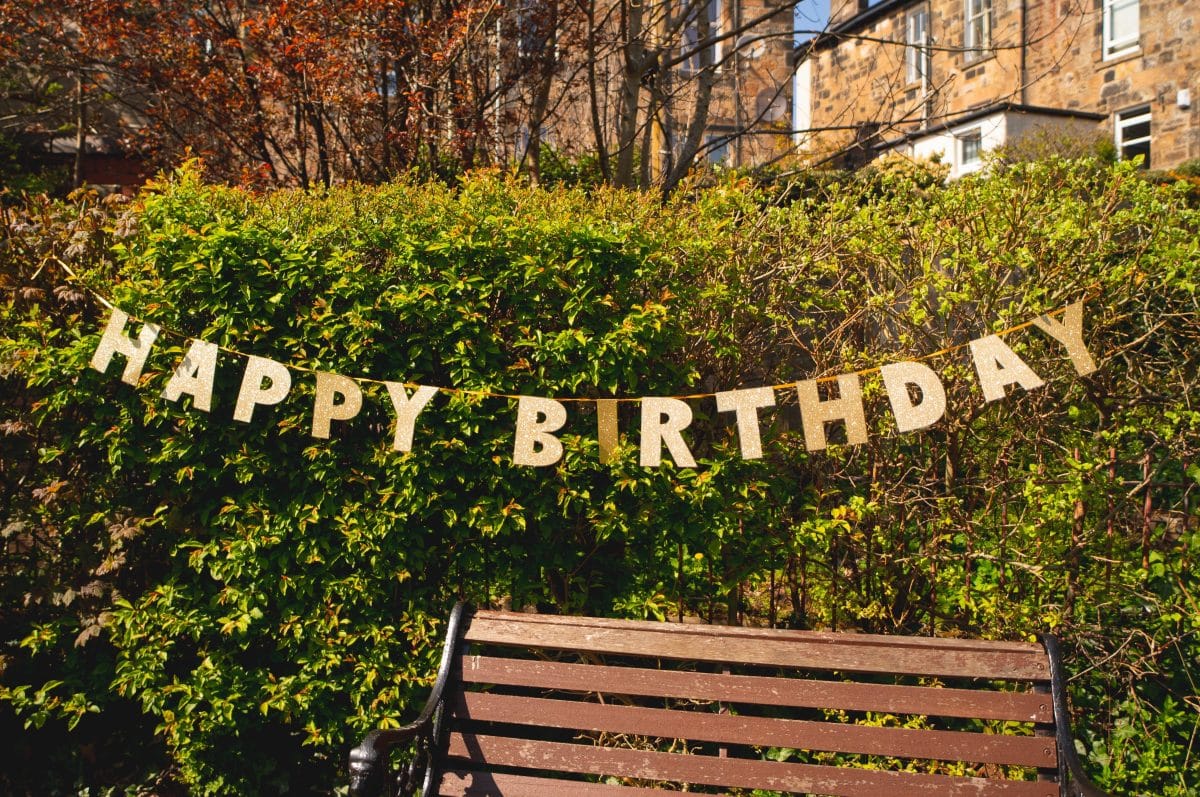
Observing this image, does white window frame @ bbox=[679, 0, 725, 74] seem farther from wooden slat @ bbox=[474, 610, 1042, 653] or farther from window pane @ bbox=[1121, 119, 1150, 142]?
window pane @ bbox=[1121, 119, 1150, 142]

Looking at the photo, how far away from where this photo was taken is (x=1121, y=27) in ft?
63.3

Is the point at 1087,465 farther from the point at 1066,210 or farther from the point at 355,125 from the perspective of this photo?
the point at 355,125

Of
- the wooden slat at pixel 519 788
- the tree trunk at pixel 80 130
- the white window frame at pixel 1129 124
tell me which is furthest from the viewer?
the white window frame at pixel 1129 124

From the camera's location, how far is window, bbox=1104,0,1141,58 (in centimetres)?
1891

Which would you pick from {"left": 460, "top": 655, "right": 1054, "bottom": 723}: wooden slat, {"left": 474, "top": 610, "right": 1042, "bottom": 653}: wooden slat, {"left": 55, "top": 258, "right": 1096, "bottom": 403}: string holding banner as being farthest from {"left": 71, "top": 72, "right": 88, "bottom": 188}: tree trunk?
{"left": 460, "top": 655, "right": 1054, "bottom": 723}: wooden slat

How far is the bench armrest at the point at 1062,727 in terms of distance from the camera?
10.3 ft

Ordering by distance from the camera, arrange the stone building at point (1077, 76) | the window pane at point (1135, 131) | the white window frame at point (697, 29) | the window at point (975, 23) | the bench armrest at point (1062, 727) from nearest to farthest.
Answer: the bench armrest at point (1062, 727)
the white window frame at point (697, 29)
the stone building at point (1077, 76)
the window pane at point (1135, 131)
the window at point (975, 23)

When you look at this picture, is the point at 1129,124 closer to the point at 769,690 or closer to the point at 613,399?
the point at 613,399

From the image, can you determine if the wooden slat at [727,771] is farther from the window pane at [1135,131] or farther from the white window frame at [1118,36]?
the white window frame at [1118,36]

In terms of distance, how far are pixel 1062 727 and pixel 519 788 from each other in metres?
1.90

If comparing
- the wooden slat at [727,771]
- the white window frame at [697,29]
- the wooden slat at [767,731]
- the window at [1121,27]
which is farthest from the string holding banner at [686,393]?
the window at [1121,27]

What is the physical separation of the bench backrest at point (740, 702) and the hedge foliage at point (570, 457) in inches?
24.0

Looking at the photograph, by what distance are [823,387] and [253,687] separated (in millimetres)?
2934

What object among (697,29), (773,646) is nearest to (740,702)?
(773,646)
